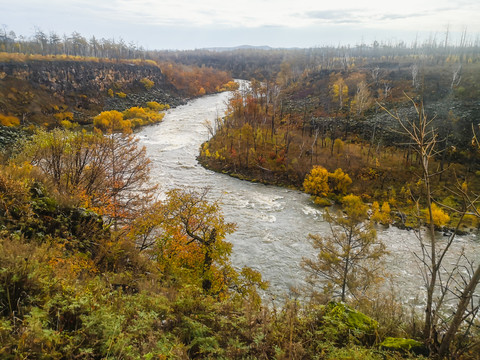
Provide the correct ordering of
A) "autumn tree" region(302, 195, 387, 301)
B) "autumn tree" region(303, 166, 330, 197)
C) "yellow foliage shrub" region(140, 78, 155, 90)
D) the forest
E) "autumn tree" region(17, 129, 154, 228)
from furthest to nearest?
"yellow foliage shrub" region(140, 78, 155, 90), "autumn tree" region(303, 166, 330, 197), "autumn tree" region(17, 129, 154, 228), "autumn tree" region(302, 195, 387, 301), the forest

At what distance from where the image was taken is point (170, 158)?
42.0 meters

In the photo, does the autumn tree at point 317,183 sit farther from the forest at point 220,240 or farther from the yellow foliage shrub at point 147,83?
the yellow foliage shrub at point 147,83

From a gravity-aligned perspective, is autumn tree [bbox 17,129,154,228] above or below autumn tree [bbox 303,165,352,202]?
above

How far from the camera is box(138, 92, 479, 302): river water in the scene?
1903cm

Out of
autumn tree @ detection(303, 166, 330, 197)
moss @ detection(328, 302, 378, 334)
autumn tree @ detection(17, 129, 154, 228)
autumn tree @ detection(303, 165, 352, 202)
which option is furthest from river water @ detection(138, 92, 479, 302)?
autumn tree @ detection(17, 129, 154, 228)

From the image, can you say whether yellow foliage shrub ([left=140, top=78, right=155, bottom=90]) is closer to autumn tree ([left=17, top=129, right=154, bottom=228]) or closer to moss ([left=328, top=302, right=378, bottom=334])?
autumn tree ([left=17, top=129, right=154, bottom=228])

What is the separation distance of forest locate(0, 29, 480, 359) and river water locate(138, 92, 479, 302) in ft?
3.89

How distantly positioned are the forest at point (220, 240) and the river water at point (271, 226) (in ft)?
3.89

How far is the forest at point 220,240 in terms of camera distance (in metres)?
4.95

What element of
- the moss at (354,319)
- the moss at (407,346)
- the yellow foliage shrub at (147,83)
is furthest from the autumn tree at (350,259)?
the yellow foliage shrub at (147,83)

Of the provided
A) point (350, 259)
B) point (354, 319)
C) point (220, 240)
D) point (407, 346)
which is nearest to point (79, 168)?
point (220, 240)

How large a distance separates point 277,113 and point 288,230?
4178 centimetres

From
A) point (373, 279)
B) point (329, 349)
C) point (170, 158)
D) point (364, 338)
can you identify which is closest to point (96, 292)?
point (329, 349)

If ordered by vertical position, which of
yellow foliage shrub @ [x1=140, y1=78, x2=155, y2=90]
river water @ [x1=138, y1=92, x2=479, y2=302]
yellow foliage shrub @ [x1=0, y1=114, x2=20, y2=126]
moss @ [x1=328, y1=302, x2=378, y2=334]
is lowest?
river water @ [x1=138, y1=92, x2=479, y2=302]
